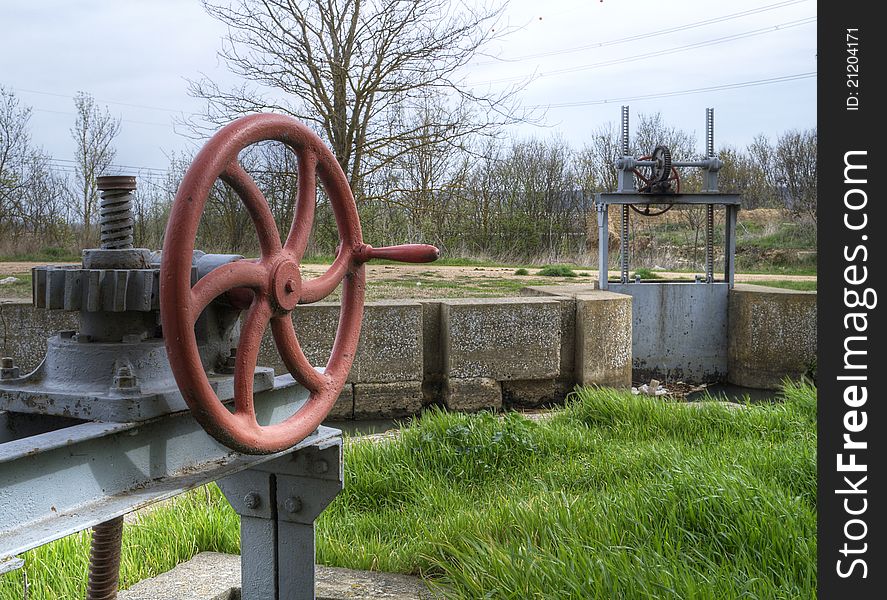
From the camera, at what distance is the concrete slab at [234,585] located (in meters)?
2.40

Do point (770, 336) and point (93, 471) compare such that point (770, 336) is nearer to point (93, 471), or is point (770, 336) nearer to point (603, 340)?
point (603, 340)

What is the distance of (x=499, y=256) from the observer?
54.6 feet

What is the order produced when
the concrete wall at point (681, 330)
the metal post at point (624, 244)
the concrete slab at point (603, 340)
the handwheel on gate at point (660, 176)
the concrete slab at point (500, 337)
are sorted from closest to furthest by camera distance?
the concrete slab at point (500, 337)
the concrete slab at point (603, 340)
the handwheel on gate at point (660, 176)
the metal post at point (624, 244)
the concrete wall at point (681, 330)

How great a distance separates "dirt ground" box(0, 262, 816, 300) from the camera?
24.6 ft

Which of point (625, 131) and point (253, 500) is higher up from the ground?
point (625, 131)

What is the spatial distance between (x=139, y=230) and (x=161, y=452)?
1344 cm

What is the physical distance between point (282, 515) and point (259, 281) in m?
0.75

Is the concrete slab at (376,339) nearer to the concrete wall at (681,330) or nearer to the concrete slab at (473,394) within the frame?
the concrete slab at (473,394)

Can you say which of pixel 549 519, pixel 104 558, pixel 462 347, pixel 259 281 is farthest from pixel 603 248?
pixel 259 281

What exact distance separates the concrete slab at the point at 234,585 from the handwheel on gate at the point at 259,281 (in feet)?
3.21

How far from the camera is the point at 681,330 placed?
877 cm

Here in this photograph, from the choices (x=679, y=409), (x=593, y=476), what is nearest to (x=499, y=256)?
(x=679, y=409)

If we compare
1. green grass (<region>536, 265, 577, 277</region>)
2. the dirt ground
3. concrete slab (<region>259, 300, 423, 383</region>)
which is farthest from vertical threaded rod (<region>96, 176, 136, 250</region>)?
green grass (<region>536, 265, 577, 277</region>)

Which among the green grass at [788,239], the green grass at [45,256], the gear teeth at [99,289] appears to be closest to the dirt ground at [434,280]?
the green grass at [45,256]
